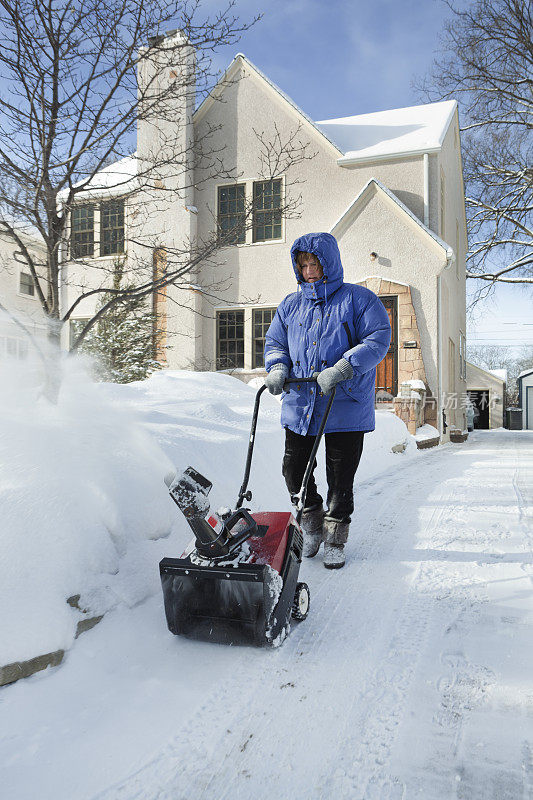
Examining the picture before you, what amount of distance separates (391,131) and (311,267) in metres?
13.5

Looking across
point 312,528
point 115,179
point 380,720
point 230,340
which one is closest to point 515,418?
point 230,340

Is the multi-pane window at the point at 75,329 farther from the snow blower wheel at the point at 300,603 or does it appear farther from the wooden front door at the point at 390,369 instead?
the wooden front door at the point at 390,369

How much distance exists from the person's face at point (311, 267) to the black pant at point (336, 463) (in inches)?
37.3

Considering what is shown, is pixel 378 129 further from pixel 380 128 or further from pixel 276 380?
pixel 276 380

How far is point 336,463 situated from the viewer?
334cm

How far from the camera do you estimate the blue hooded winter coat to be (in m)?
3.22

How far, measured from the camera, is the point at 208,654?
7.49 feet

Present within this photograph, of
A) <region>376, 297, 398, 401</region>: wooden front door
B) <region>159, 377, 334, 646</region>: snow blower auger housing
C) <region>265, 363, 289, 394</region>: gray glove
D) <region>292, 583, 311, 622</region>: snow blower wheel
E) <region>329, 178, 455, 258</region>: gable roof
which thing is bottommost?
<region>292, 583, 311, 622</region>: snow blower wheel

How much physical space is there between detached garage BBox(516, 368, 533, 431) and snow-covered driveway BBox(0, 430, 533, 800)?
35122 millimetres

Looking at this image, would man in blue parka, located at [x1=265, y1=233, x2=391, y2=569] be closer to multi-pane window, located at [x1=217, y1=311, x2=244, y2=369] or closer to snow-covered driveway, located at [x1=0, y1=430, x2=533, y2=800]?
snow-covered driveway, located at [x1=0, y1=430, x2=533, y2=800]

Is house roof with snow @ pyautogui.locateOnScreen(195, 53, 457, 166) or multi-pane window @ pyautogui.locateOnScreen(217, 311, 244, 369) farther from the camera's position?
multi-pane window @ pyautogui.locateOnScreen(217, 311, 244, 369)

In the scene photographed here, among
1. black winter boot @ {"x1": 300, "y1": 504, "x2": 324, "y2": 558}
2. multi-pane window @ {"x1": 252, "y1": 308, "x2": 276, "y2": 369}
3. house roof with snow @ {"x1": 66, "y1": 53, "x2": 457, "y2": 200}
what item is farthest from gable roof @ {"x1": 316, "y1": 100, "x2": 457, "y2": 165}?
black winter boot @ {"x1": 300, "y1": 504, "x2": 324, "y2": 558}

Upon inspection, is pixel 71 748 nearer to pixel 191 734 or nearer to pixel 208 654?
pixel 191 734

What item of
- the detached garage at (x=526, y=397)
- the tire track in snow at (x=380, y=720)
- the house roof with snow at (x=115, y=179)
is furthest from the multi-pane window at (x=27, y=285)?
the detached garage at (x=526, y=397)
